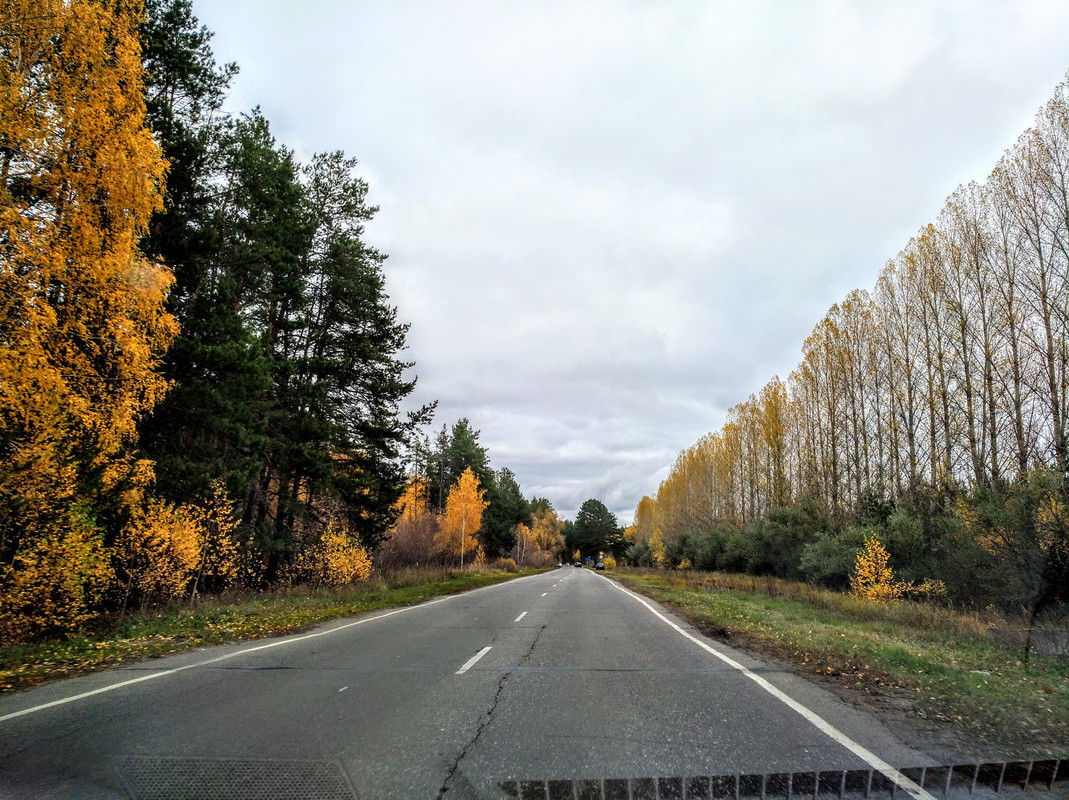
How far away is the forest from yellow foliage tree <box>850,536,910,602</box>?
1874 cm

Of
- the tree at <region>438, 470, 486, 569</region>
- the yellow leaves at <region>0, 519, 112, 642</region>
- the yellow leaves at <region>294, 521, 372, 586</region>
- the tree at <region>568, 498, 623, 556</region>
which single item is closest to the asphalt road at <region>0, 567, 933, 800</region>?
the yellow leaves at <region>0, 519, 112, 642</region>

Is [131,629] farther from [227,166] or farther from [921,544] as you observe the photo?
[921,544]

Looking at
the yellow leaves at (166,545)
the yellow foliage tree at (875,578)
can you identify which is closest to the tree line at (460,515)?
the yellow leaves at (166,545)

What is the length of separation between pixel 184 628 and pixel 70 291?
22.8ft

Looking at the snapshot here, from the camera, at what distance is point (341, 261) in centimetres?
2333

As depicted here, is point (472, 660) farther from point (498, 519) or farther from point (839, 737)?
point (498, 519)

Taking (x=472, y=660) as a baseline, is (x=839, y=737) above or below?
above

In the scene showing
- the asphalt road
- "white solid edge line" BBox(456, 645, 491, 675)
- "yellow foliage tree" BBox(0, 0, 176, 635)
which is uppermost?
"yellow foliage tree" BBox(0, 0, 176, 635)

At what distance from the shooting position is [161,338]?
12078 millimetres

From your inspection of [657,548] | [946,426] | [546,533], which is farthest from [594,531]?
[946,426]

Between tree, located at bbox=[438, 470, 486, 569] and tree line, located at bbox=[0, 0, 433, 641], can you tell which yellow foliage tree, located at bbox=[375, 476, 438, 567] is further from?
tree line, located at bbox=[0, 0, 433, 641]

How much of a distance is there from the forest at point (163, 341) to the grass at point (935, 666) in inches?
494

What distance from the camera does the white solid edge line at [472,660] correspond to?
299 inches

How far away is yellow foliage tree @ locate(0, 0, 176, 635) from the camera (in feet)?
30.5
